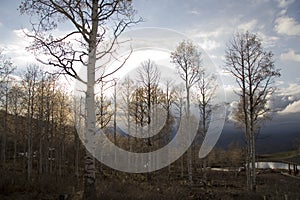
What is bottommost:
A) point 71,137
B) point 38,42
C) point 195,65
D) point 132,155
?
point 132,155

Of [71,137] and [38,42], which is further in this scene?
[71,137]

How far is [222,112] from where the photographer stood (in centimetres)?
2702

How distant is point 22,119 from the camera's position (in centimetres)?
3061

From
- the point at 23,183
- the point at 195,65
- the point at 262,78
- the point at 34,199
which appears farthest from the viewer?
the point at 195,65

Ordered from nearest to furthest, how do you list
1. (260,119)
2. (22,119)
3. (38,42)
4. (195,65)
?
(38,42), (260,119), (195,65), (22,119)

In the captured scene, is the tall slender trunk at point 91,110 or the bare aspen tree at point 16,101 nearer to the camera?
the tall slender trunk at point 91,110

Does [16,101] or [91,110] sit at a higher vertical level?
[16,101]

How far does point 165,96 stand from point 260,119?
39.5 feet

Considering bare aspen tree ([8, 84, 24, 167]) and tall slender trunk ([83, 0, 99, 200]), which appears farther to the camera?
bare aspen tree ([8, 84, 24, 167])

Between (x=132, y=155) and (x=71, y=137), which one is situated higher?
(x=71, y=137)

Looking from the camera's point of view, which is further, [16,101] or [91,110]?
[16,101]

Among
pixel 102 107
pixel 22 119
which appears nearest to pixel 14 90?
pixel 22 119

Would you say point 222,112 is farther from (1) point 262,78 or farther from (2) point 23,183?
(2) point 23,183

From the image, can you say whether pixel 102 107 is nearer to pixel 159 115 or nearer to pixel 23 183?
pixel 159 115
